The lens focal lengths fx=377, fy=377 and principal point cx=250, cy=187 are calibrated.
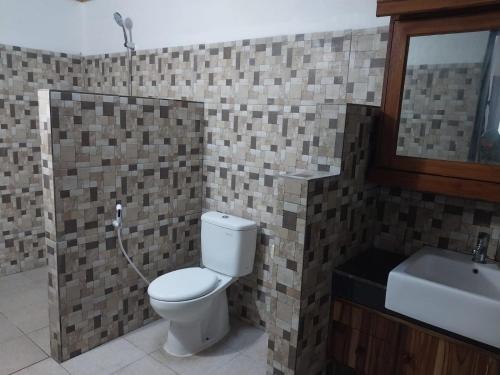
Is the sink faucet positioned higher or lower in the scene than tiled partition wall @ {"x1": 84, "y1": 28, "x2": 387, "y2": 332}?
lower

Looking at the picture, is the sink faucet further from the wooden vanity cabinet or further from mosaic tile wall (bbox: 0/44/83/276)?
mosaic tile wall (bbox: 0/44/83/276)

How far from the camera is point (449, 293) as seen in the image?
1.33 meters

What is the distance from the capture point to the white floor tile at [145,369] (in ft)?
6.58

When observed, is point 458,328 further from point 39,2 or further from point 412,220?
point 39,2

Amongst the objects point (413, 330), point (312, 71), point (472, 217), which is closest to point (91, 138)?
point (312, 71)

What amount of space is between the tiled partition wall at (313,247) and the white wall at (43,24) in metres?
2.79

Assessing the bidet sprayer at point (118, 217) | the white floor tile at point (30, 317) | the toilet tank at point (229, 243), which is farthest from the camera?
the white floor tile at point (30, 317)

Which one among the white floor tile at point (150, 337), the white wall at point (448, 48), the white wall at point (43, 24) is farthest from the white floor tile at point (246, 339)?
the white wall at point (43, 24)

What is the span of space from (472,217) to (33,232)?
10.5 ft

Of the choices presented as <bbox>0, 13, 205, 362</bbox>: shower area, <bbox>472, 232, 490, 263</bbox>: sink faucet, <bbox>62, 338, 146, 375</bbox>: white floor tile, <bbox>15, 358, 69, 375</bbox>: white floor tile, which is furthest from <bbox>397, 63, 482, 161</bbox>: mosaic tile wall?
<bbox>15, 358, 69, 375</bbox>: white floor tile

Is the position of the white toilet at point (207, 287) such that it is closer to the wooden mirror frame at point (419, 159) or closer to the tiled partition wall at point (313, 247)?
the tiled partition wall at point (313, 247)

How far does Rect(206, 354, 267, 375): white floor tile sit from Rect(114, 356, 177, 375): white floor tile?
25 cm

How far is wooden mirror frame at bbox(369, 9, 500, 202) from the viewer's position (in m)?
1.47

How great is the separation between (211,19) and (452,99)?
160 cm
